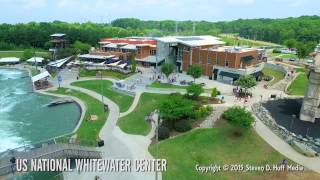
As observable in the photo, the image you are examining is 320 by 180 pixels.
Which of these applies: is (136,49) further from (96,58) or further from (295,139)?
(295,139)

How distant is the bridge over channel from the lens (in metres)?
35.2

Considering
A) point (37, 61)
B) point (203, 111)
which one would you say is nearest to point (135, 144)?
point (203, 111)

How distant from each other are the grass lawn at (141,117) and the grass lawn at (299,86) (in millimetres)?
27168

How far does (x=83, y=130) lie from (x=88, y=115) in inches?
287

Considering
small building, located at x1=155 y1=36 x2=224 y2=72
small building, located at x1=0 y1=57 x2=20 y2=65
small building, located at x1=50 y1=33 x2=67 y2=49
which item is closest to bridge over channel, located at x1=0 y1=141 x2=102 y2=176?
small building, located at x1=155 y1=36 x2=224 y2=72

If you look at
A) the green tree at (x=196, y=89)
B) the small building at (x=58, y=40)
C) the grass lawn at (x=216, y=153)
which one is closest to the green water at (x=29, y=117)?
the grass lawn at (x=216, y=153)

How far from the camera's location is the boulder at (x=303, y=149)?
39.8m

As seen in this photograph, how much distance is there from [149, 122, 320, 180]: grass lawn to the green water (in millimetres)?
22179

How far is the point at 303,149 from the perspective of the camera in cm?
4047

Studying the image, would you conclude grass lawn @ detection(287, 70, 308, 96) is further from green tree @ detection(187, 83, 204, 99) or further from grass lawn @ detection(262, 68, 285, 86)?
green tree @ detection(187, 83, 204, 99)

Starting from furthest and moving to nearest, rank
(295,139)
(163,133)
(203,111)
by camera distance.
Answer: (203,111) < (163,133) < (295,139)

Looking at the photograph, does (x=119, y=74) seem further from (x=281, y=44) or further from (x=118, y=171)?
(x=281, y=44)

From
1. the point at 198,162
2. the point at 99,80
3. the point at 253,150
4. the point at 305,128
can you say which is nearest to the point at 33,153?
the point at 198,162

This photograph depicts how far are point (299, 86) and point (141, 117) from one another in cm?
3707
